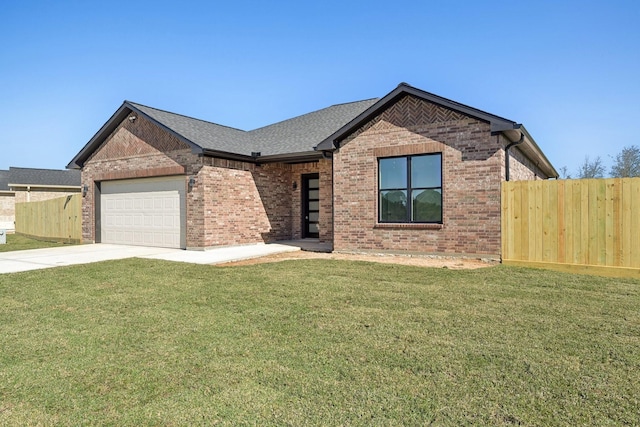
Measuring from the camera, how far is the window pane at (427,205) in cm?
1008

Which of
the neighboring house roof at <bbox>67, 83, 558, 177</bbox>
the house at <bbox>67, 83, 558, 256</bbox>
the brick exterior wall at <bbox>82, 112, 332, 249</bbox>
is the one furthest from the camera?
the brick exterior wall at <bbox>82, 112, 332, 249</bbox>

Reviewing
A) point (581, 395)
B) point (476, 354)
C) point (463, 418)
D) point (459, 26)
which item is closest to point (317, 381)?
point (463, 418)

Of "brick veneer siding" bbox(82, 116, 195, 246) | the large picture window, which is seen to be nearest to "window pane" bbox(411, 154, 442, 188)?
the large picture window

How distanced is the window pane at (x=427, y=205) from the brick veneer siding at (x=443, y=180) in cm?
22

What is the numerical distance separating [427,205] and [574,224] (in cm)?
337

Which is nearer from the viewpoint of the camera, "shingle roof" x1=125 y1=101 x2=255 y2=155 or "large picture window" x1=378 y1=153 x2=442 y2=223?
"large picture window" x1=378 y1=153 x2=442 y2=223

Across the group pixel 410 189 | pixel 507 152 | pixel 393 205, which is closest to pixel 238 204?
pixel 393 205

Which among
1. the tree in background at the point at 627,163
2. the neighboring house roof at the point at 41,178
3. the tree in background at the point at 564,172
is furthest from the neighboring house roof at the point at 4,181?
the tree in background at the point at 564,172

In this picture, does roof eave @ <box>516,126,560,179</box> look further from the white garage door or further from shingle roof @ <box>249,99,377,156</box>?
the white garage door

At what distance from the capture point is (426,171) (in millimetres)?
10227

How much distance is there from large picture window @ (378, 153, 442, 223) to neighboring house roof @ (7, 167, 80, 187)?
32453 mm

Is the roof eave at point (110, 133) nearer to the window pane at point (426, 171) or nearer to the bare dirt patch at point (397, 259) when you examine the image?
the bare dirt patch at point (397, 259)

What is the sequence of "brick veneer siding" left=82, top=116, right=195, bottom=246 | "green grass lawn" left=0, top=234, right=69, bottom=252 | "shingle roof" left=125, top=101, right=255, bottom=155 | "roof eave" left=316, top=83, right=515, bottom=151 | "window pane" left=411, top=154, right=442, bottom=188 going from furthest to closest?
"green grass lawn" left=0, top=234, right=69, bottom=252, "brick veneer siding" left=82, top=116, right=195, bottom=246, "shingle roof" left=125, top=101, right=255, bottom=155, "window pane" left=411, top=154, right=442, bottom=188, "roof eave" left=316, top=83, right=515, bottom=151

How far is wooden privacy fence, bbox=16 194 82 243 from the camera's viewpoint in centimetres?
1684
